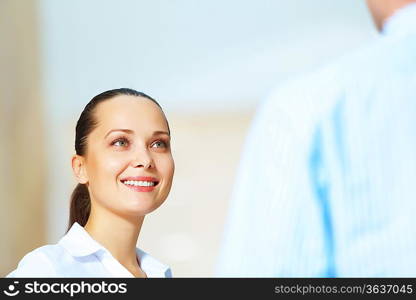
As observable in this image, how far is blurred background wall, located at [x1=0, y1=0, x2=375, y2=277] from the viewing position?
46.9 inches

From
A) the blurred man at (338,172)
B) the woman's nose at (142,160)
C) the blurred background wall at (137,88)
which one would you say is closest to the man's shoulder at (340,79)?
the blurred man at (338,172)

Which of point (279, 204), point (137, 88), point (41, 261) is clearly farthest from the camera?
point (137, 88)

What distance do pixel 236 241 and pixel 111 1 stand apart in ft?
3.08

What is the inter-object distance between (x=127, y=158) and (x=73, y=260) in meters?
0.13

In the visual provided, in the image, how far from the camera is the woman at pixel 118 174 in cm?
70

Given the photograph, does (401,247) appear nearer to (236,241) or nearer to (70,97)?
(236,241)

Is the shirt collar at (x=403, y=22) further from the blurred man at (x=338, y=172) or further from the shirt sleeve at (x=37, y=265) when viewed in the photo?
the shirt sleeve at (x=37, y=265)

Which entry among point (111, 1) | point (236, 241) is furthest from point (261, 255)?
point (111, 1)

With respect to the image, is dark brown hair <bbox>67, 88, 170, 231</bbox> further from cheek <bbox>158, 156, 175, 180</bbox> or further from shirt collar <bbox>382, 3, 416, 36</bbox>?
shirt collar <bbox>382, 3, 416, 36</bbox>

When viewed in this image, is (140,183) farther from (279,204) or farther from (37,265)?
(279,204)

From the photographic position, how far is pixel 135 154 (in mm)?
707

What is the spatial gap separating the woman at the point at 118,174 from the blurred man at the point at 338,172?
0.23m

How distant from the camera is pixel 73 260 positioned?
68 centimetres

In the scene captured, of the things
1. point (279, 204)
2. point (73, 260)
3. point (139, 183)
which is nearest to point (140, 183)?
point (139, 183)
